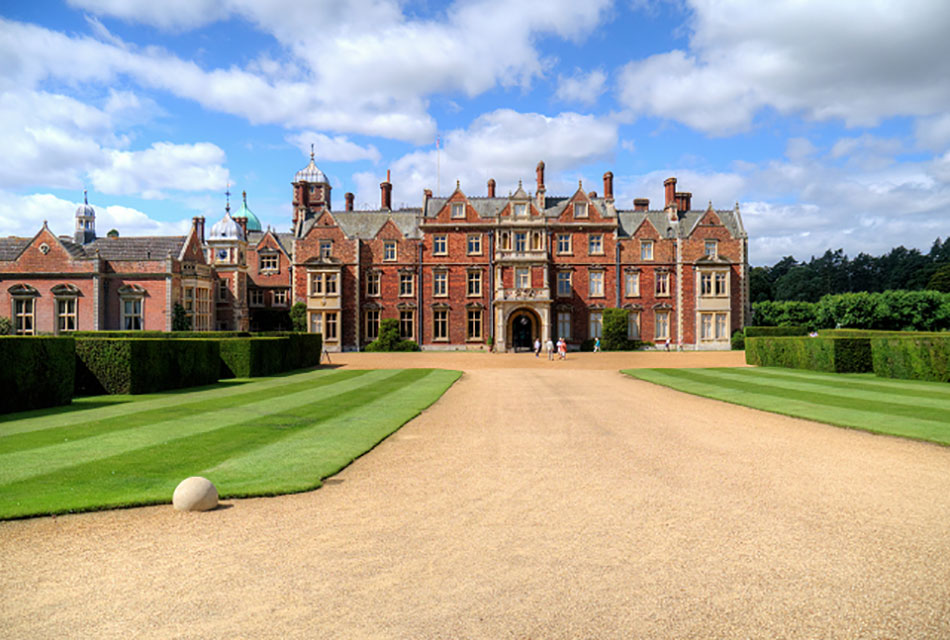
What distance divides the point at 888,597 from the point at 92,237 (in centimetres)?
5494

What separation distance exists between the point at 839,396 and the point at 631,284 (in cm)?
3432

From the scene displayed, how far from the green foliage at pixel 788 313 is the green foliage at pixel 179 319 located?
58.4 meters

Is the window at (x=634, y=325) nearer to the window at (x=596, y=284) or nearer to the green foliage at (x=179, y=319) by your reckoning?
the window at (x=596, y=284)

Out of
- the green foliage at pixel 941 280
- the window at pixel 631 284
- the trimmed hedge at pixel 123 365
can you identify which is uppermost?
the green foliage at pixel 941 280

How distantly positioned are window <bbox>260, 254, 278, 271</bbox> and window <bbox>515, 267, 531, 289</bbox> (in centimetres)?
2357

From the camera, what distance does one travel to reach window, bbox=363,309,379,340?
2020 inches

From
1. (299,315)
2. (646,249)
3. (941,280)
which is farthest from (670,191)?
(941,280)

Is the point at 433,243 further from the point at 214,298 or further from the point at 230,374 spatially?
the point at 230,374

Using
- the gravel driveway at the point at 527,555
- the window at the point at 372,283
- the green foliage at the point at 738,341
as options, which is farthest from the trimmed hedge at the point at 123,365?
the green foliage at the point at 738,341

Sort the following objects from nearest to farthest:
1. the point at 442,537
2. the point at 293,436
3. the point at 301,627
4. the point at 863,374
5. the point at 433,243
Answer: the point at 301,627, the point at 442,537, the point at 293,436, the point at 863,374, the point at 433,243

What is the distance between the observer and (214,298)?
49.8 m

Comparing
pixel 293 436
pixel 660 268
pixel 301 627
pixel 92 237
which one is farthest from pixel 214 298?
pixel 301 627

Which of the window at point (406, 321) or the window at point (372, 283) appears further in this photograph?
the window at point (372, 283)

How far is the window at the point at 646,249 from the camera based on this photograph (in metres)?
50.9
